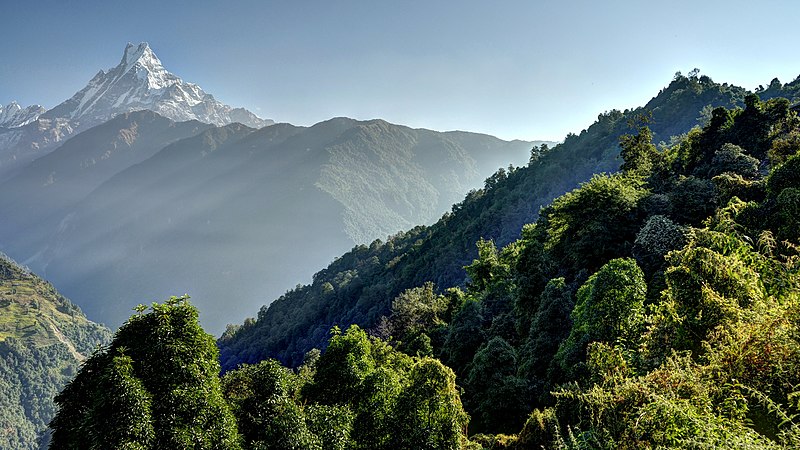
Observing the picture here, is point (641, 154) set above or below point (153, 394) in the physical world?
above

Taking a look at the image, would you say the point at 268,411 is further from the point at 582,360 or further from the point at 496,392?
the point at 496,392

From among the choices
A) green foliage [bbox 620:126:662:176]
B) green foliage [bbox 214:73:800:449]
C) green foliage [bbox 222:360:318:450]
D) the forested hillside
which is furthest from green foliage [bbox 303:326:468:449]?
the forested hillside

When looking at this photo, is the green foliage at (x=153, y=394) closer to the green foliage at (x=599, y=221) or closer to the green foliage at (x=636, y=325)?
the green foliage at (x=636, y=325)

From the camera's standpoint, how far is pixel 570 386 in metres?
17.3

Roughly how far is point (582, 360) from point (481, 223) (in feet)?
310

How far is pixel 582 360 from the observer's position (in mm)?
20703

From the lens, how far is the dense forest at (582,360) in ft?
28.1

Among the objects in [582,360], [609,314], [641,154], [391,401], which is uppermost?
[641,154]

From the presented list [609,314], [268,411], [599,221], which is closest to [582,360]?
[609,314]

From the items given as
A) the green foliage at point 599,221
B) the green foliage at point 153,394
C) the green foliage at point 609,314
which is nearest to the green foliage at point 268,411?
the green foliage at point 153,394

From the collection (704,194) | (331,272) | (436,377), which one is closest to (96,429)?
(436,377)

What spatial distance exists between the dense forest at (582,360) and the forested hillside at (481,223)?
6360 cm

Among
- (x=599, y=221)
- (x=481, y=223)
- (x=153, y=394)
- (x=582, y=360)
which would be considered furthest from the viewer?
(x=481, y=223)

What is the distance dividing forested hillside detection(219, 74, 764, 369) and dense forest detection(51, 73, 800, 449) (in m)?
63.6
